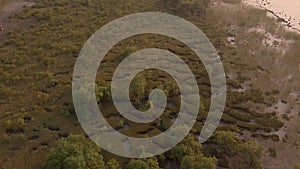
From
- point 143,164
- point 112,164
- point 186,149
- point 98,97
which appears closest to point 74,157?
point 112,164

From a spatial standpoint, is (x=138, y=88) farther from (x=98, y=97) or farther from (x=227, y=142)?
(x=227, y=142)

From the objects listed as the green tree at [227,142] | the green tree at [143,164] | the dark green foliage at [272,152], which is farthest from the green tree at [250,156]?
the green tree at [143,164]

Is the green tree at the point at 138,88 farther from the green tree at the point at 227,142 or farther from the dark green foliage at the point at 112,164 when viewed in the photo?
the green tree at the point at 227,142

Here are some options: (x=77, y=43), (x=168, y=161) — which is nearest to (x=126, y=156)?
(x=168, y=161)

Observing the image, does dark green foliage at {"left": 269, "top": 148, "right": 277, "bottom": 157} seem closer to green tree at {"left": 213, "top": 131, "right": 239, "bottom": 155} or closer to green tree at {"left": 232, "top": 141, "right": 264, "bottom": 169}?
green tree at {"left": 232, "top": 141, "right": 264, "bottom": 169}

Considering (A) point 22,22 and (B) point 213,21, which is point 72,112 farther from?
(B) point 213,21

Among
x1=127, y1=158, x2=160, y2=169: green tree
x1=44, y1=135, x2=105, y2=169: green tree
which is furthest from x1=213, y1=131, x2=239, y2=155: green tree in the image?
x1=44, y1=135, x2=105, y2=169: green tree
